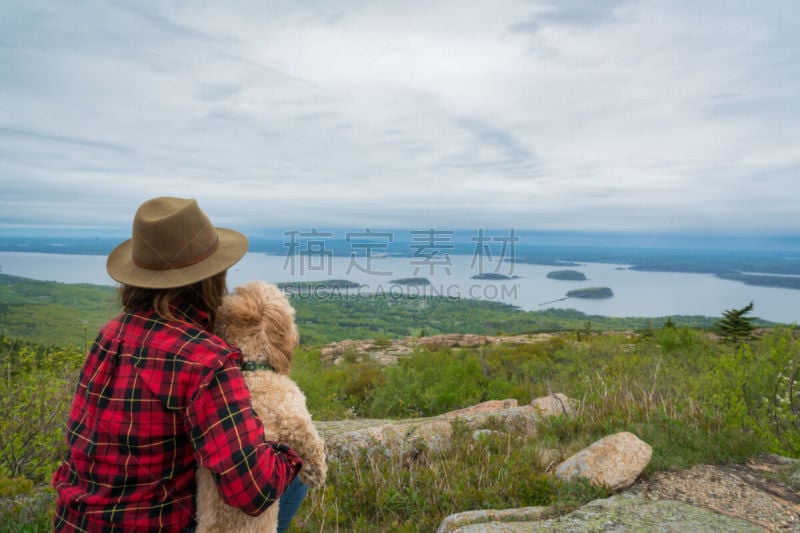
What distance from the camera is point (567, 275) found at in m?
43.5

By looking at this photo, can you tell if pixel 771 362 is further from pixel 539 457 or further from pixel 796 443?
pixel 539 457

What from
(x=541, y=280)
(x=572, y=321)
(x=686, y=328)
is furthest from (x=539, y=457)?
(x=572, y=321)

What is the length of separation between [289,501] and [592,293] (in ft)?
133

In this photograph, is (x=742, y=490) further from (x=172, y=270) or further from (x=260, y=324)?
(x=172, y=270)

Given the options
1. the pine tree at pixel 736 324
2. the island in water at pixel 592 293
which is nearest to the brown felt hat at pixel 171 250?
the pine tree at pixel 736 324

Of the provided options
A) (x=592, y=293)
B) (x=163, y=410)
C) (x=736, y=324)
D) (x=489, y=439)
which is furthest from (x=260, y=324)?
(x=592, y=293)

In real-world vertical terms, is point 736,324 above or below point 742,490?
below

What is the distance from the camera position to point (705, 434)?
4414 millimetres

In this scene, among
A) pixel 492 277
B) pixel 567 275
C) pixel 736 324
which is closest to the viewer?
pixel 492 277

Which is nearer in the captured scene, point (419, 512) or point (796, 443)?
point (419, 512)

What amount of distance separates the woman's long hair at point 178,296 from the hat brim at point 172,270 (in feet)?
0.18

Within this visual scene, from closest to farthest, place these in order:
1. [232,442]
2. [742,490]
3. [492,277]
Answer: [232,442] → [742,490] → [492,277]

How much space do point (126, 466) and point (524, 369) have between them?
53.1 ft

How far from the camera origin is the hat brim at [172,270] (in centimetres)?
193
